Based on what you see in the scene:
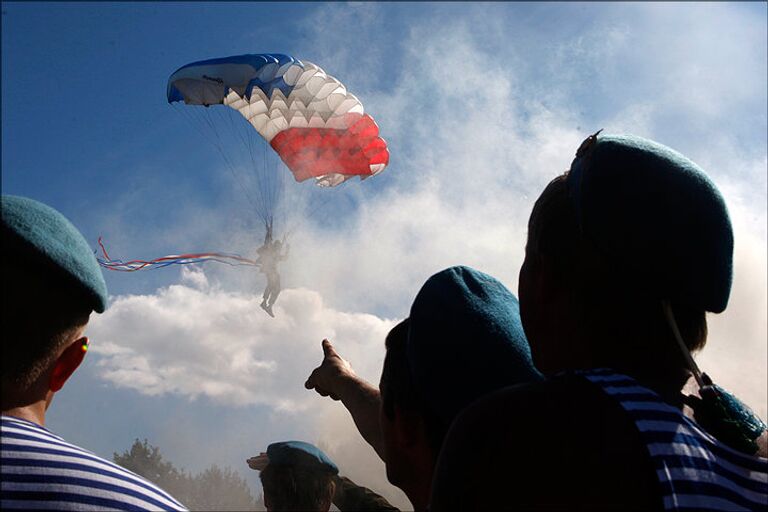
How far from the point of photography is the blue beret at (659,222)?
4.76 feet

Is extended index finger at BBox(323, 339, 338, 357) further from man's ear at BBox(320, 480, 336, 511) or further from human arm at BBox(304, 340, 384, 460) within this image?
man's ear at BBox(320, 480, 336, 511)

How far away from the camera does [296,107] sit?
12.9 metres

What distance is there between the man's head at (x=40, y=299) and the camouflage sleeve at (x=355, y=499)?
294cm

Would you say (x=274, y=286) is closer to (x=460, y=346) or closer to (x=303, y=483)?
(x=303, y=483)

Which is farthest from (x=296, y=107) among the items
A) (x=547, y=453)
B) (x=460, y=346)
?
(x=547, y=453)

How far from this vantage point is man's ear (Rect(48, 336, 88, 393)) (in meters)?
1.99

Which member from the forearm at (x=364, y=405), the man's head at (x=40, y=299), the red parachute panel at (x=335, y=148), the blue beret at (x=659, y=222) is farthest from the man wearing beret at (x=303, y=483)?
the red parachute panel at (x=335, y=148)

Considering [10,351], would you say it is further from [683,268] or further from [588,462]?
[683,268]

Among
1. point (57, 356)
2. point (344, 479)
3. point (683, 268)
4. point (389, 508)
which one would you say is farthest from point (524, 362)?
point (344, 479)

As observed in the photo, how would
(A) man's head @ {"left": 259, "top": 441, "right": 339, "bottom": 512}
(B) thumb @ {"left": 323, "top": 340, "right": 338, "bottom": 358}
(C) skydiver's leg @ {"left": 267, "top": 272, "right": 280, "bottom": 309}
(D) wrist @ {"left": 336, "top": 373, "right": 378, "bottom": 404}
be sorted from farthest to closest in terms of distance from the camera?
(C) skydiver's leg @ {"left": 267, "top": 272, "right": 280, "bottom": 309} < (A) man's head @ {"left": 259, "top": 441, "right": 339, "bottom": 512} < (B) thumb @ {"left": 323, "top": 340, "right": 338, "bottom": 358} < (D) wrist @ {"left": 336, "top": 373, "right": 378, "bottom": 404}

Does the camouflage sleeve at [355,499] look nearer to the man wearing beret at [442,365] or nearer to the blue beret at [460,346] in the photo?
the man wearing beret at [442,365]

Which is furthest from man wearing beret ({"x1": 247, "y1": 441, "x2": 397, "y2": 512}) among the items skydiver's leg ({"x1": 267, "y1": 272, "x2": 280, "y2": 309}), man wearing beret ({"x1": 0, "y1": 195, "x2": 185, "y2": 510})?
skydiver's leg ({"x1": 267, "y1": 272, "x2": 280, "y2": 309})

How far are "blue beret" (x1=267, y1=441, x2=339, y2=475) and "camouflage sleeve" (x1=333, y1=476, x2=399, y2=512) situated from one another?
18cm

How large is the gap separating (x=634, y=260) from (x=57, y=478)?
1645 mm
